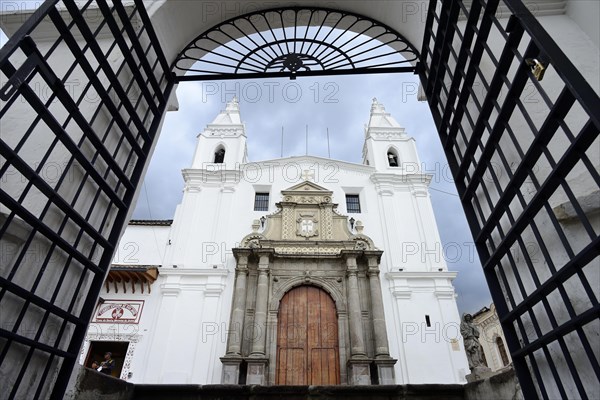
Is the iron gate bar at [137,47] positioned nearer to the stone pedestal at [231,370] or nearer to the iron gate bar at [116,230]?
the iron gate bar at [116,230]

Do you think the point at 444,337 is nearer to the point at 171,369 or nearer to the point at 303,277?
the point at 303,277

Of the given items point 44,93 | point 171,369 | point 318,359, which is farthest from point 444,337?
point 44,93

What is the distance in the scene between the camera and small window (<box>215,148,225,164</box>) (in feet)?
50.0

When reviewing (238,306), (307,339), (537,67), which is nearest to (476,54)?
(537,67)

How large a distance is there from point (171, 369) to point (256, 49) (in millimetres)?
9350

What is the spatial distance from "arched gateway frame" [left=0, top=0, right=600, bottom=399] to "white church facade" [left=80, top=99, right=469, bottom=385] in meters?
8.32

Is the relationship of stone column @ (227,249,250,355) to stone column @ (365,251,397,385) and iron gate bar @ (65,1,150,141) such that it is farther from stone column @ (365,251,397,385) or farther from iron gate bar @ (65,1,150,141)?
iron gate bar @ (65,1,150,141)

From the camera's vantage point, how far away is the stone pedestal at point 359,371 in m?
9.19

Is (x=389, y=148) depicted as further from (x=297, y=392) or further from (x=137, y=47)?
(x=137, y=47)

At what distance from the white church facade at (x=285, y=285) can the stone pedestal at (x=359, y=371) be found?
36 millimetres

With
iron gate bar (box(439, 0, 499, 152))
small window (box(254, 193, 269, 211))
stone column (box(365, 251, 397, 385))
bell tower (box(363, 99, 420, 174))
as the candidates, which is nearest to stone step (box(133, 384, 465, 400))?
iron gate bar (box(439, 0, 499, 152))

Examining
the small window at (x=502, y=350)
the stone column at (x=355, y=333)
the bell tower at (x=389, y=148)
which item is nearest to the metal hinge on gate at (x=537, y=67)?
the stone column at (x=355, y=333)

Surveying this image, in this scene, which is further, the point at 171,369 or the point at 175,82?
the point at 171,369

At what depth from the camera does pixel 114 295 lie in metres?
10.8
